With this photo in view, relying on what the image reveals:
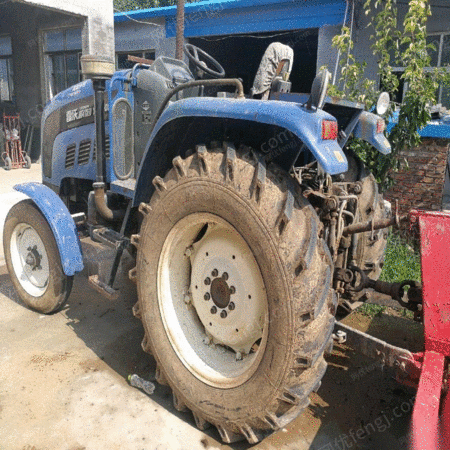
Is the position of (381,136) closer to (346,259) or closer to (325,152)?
(346,259)

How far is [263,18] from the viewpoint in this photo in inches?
411

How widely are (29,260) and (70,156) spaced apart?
3.23 ft

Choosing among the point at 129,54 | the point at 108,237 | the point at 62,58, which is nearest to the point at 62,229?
the point at 108,237

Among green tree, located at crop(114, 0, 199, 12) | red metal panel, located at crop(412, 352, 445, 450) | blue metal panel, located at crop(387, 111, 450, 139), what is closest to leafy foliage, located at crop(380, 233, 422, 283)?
blue metal panel, located at crop(387, 111, 450, 139)

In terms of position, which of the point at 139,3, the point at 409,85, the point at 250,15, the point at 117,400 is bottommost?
the point at 117,400

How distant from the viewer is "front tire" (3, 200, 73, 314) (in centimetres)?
354

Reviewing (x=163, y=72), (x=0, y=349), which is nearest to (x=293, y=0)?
(x=163, y=72)

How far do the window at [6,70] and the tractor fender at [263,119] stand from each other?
14.2 meters

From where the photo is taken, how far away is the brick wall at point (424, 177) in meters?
5.69

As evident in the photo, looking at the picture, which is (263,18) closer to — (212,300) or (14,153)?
(14,153)

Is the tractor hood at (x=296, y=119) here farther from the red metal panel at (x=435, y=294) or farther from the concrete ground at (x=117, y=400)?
the concrete ground at (x=117, y=400)

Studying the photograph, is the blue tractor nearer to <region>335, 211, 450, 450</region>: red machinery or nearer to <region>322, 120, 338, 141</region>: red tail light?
<region>322, 120, 338, 141</region>: red tail light

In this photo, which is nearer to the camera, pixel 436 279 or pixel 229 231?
pixel 436 279

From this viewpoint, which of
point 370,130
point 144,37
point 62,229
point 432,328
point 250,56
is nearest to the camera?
point 432,328
